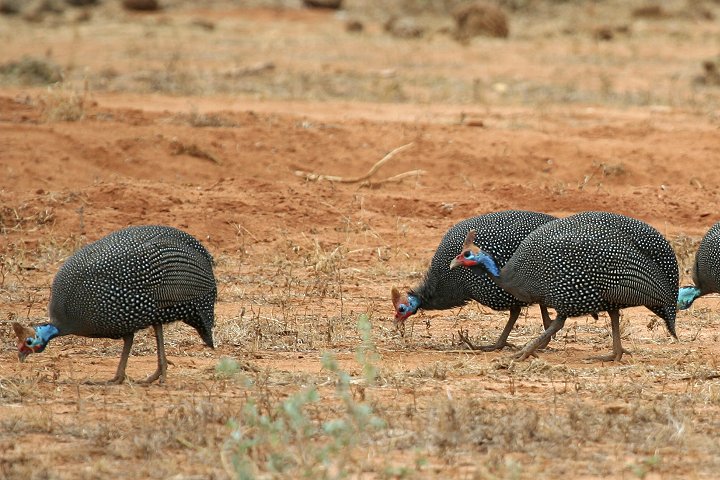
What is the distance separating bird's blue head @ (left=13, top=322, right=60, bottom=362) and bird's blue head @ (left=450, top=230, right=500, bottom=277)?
2.19 meters

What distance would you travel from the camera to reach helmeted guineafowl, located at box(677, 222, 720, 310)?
7594 millimetres

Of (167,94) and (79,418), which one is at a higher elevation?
(79,418)

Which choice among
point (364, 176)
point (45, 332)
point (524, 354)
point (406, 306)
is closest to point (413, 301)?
point (406, 306)

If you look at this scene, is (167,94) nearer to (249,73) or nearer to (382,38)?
(249,73)

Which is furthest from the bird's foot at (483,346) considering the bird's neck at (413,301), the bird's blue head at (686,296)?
the bird's blue head at (686,296)

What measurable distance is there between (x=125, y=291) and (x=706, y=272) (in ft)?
12.1

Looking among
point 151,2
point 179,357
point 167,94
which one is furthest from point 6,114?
point 151,2

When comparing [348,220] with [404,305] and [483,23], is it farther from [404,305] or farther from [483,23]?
[483,23]

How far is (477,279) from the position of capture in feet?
23.2

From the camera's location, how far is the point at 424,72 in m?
18.3

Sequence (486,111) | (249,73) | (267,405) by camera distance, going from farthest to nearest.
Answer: (249,73) → (486,111) → (267,405)

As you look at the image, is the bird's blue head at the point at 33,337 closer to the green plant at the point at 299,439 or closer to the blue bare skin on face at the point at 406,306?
the green plant at the point at 299,439

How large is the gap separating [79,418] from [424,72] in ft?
44.5

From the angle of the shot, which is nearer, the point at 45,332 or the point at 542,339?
the point at 45,332
